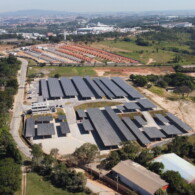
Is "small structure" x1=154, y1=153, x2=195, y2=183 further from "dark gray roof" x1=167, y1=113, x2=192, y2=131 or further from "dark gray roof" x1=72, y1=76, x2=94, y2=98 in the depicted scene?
"dark gray roof" x1=72, y1=76, x2=94, y2=98

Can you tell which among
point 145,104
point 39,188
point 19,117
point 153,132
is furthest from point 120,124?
point 39,188

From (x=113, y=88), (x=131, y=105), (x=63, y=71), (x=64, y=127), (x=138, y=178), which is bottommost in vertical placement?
(x=138, y=178)

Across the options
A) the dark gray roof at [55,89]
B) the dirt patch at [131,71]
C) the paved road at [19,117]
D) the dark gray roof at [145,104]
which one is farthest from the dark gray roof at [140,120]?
the dirt patch at [131,71]

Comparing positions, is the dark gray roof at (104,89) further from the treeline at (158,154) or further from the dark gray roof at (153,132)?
the treeline at (158,154)

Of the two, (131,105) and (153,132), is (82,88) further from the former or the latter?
(153,132)

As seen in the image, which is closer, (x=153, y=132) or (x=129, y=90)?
(x=153, y=132)
